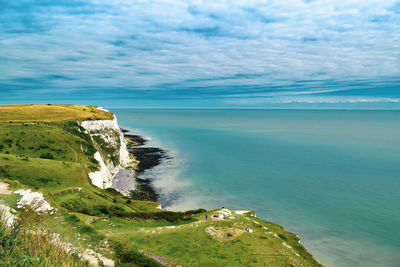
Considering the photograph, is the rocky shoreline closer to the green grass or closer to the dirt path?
the green grass

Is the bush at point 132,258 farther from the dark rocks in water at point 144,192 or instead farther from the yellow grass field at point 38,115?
the yellow grass field at point 38,115

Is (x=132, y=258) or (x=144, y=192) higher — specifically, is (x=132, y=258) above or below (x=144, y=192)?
above

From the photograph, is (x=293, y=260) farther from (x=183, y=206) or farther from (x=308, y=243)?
(x=183, y=206)

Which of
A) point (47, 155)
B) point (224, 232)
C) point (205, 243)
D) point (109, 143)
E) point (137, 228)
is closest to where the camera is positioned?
point (205, 243)

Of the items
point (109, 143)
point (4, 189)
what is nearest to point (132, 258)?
point (4, 189)

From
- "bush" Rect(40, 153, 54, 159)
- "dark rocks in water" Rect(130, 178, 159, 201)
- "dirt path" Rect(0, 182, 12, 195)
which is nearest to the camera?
"dirt path" Rect(0, 182, 12, 195)

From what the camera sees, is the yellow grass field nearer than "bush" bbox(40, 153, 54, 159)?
No

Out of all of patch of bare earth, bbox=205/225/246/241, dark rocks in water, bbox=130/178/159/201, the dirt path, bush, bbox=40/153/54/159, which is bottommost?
dark rocks in water, bbox=130/178/159/201

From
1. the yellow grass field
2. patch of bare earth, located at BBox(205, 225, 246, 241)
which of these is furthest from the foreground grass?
the yellow grass field

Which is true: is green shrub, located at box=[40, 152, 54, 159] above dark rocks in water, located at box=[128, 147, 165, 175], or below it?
above

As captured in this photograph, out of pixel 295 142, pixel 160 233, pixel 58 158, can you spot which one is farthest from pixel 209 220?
pixel 295 142

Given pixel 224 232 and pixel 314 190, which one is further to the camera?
pixel 314 190

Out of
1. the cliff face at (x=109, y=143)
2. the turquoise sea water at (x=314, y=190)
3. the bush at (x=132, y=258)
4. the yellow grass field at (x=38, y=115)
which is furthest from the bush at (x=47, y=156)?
the bush at (x=132, y=258)

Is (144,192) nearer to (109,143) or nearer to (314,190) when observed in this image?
(109,143)
